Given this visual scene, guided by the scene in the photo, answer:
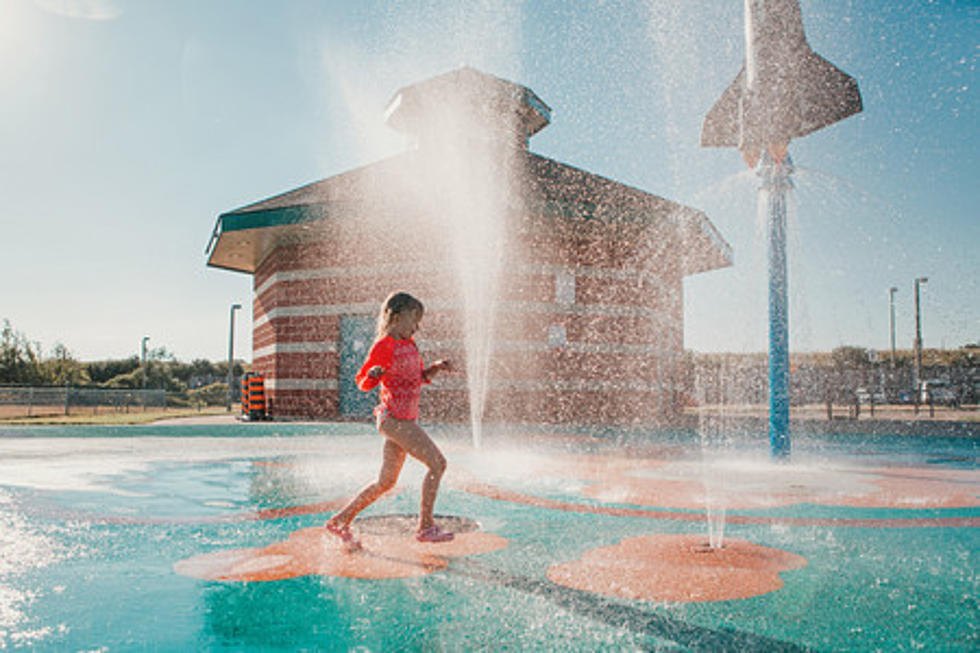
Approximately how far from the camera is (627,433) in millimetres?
13766

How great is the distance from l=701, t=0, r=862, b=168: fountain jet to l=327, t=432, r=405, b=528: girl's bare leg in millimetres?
6082

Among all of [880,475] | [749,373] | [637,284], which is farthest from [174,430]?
[749,373]

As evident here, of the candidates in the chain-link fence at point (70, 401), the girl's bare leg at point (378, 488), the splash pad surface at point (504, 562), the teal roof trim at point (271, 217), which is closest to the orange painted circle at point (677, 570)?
the splash pad surface at point (504, 562)

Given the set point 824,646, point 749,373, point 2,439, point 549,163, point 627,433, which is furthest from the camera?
point 749,373

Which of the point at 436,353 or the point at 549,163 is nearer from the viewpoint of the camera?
the point at 436,353

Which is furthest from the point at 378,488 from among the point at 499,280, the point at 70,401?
the point at 70,401

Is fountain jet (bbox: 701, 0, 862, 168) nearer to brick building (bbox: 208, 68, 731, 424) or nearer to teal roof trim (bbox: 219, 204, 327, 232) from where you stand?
brick building (bbox: 208, 68, 731, 424)

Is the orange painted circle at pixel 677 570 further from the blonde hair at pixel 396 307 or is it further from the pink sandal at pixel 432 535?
the blonde hair at pixel 396 307

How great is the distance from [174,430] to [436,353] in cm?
645

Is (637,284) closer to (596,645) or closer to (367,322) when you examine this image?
(367,322)

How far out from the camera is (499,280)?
1720 centimetres

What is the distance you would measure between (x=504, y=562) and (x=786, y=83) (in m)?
6.66

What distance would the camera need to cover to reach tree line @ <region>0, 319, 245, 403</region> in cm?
3612

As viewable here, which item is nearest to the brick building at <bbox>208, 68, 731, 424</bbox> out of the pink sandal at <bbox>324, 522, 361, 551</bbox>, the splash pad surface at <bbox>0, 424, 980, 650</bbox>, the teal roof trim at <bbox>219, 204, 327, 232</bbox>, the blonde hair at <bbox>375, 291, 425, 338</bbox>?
the teal roof trim at <bbox>219, 204, 327, 232</bbox>
